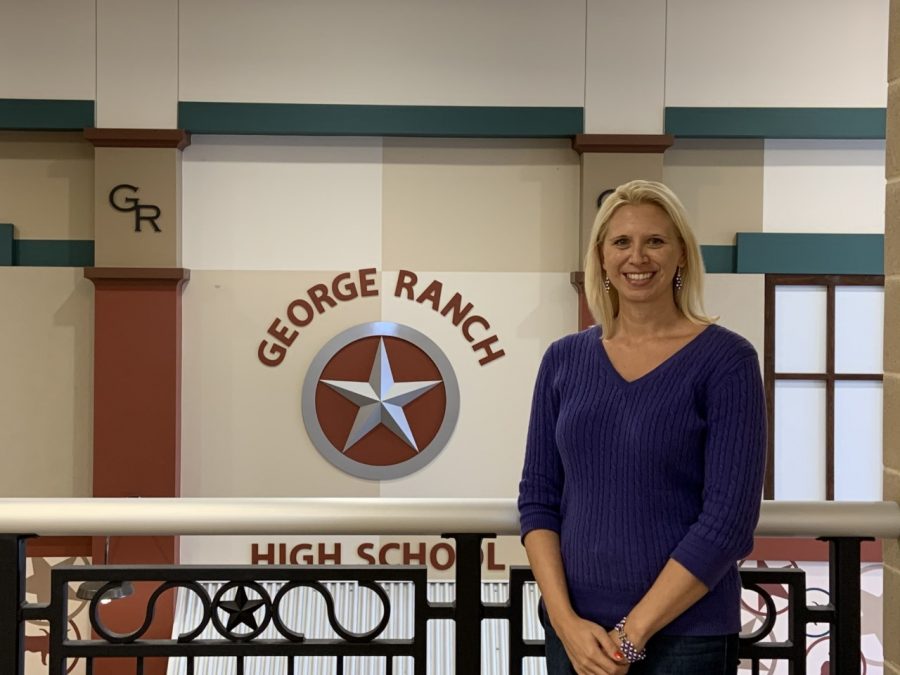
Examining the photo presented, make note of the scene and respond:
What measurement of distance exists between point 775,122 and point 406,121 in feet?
5.33

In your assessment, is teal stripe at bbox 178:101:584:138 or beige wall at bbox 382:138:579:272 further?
beige wall at bbox 382:138:579:272

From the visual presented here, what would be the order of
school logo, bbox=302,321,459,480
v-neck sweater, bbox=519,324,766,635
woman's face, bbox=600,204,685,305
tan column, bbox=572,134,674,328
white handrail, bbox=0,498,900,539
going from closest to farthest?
v-neck sweater, bbox=519,324,766,635 → woman's face, bbox=600,204,685,305 → white handrail, bbox=0,498,900,539 → tan column, bbox=572,134,674,328 → school logo, bbox=302,321,459,480

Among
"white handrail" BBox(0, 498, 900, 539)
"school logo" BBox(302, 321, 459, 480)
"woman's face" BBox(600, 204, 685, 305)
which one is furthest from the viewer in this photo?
"school logo" BBox(302, 321, 459, 480)

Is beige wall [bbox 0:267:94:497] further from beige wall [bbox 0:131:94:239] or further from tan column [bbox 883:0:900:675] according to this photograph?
tan column [bbox 883:0:900:675]

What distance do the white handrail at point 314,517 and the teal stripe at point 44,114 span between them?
2.82 metres

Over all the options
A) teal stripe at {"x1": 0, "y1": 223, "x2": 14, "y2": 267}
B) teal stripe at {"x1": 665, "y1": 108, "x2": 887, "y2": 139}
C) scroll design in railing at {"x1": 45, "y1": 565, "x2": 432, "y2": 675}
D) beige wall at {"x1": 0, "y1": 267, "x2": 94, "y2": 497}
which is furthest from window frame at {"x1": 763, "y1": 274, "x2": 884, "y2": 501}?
teal stripe at {"x1": 0, "y1": 223, "x2": 14, "y2": 267}

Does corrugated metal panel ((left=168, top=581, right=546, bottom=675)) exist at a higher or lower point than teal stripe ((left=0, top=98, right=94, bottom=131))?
lower

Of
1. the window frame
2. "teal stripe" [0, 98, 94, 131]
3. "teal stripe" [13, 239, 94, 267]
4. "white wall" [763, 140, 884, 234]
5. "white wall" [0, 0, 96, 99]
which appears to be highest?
"white wall" [0, 0, 96, 99]

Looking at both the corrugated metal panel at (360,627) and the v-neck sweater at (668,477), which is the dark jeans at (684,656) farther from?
the corrugated metal panel at (360,627)

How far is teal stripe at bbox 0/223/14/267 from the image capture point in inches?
158

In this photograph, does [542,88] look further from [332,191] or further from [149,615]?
[149,615]

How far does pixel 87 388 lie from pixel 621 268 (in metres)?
3.29

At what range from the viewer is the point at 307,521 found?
4.98 feet

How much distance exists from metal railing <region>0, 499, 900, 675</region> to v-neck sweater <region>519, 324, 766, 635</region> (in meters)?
0.23
